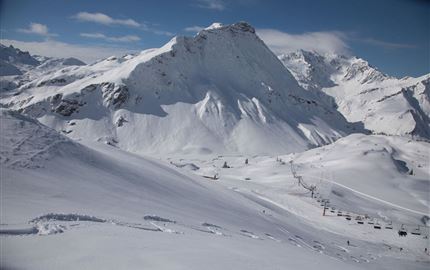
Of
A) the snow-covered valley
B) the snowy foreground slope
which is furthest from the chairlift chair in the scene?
the snowy foreground slope

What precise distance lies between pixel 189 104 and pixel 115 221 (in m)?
137

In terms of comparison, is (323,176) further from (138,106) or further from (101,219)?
(138,106)

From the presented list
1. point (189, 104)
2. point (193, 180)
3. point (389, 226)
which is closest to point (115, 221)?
point (193, 180)

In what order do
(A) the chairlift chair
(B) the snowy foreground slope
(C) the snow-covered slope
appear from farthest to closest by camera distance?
(C) the snow-covered slope → (A) the chairlift chair → (B) the snowy foreground slope

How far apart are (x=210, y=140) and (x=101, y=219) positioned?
119 metres

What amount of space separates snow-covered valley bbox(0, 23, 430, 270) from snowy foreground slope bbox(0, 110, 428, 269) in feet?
0.21

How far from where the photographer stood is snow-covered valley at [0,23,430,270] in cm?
1168

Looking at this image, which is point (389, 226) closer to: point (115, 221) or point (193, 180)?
point (193, 180)

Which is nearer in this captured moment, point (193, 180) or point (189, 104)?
point (193, 180)

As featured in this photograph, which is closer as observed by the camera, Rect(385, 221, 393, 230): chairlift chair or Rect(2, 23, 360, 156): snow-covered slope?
Rect(385, 221, 393, 230): chairlift chair

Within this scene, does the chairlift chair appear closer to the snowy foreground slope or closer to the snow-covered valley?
the snow-covered valley

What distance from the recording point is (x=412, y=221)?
5259cm

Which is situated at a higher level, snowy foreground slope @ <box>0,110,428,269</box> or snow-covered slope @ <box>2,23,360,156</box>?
snow-covered slope @ <box>2,23,360,156</box>

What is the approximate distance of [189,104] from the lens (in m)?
150
